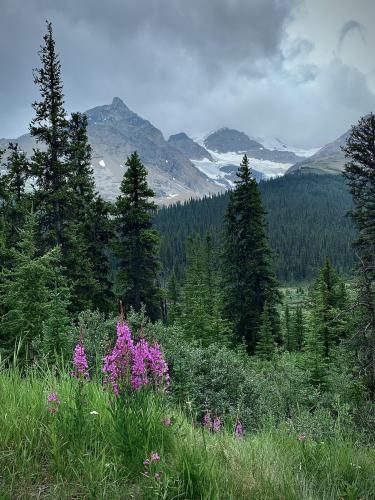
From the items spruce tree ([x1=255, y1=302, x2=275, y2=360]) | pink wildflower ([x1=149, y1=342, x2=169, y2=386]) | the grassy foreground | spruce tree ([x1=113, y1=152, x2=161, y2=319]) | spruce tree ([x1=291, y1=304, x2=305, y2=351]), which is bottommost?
spruce tree ([x1=291, y1=304, x2=305, y2=351])

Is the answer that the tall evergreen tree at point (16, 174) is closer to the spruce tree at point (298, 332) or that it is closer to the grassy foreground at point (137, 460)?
the grassy foreground at point (137, 460)

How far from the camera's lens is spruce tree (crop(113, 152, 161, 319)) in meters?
29.9

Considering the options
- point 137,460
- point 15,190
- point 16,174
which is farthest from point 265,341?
point 137,460

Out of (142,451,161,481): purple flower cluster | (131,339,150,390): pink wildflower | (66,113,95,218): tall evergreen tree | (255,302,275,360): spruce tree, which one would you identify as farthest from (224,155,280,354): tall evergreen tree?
(142,451,161,481): purple flower cluster

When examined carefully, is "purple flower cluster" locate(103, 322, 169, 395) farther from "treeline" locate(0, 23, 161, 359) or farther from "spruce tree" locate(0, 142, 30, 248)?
"spruce tree" locate(0, 142, 30, 248)

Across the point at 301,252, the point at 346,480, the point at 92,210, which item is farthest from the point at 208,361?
the point at 301,252

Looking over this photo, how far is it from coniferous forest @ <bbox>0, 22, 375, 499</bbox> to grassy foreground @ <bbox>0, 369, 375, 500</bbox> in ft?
0.05

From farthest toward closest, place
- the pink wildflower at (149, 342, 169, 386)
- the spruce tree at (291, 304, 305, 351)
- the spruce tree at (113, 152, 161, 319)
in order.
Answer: the spruce tree at (291, 304, 305, 351), the spruce tree at (113, 152, 161, 319), the pink wildflower at (149, 342, 169, 386)

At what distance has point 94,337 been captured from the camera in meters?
12.2

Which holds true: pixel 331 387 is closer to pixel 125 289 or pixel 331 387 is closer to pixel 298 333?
pixel 125 289

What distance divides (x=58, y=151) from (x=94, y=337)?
15510 mm

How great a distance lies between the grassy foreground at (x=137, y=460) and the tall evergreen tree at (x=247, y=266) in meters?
29.5

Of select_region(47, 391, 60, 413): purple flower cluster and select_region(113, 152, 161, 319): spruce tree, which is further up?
select_region(113, 152, 161, 319): spruce tree

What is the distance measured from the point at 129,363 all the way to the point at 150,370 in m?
0.35
